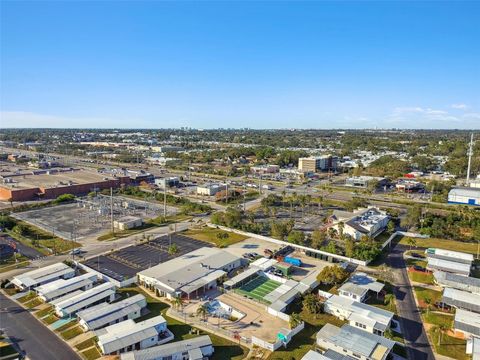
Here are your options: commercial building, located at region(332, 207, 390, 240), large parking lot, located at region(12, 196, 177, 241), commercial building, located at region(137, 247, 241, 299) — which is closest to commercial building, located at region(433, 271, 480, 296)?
commercial building, located at region(332, 207, 390, 240)

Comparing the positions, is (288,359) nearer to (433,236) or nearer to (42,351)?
(42,351)

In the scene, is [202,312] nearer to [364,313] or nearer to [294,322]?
[294,322]

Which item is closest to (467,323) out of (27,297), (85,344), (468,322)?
(468,322)

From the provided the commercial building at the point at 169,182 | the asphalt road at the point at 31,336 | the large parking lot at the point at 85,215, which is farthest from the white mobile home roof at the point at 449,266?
the commercial building at the point at 169,182

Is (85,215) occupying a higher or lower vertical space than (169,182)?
lower

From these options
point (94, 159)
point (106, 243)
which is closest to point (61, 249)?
point (106, 243)

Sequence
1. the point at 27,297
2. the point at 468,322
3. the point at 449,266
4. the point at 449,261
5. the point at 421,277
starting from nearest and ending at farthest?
the point at 468,322
the point at 27,297
the point at 421,277
the point at 449,266
the point at 449,261

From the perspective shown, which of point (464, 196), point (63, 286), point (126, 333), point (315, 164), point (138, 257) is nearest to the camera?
point (126, 333)
